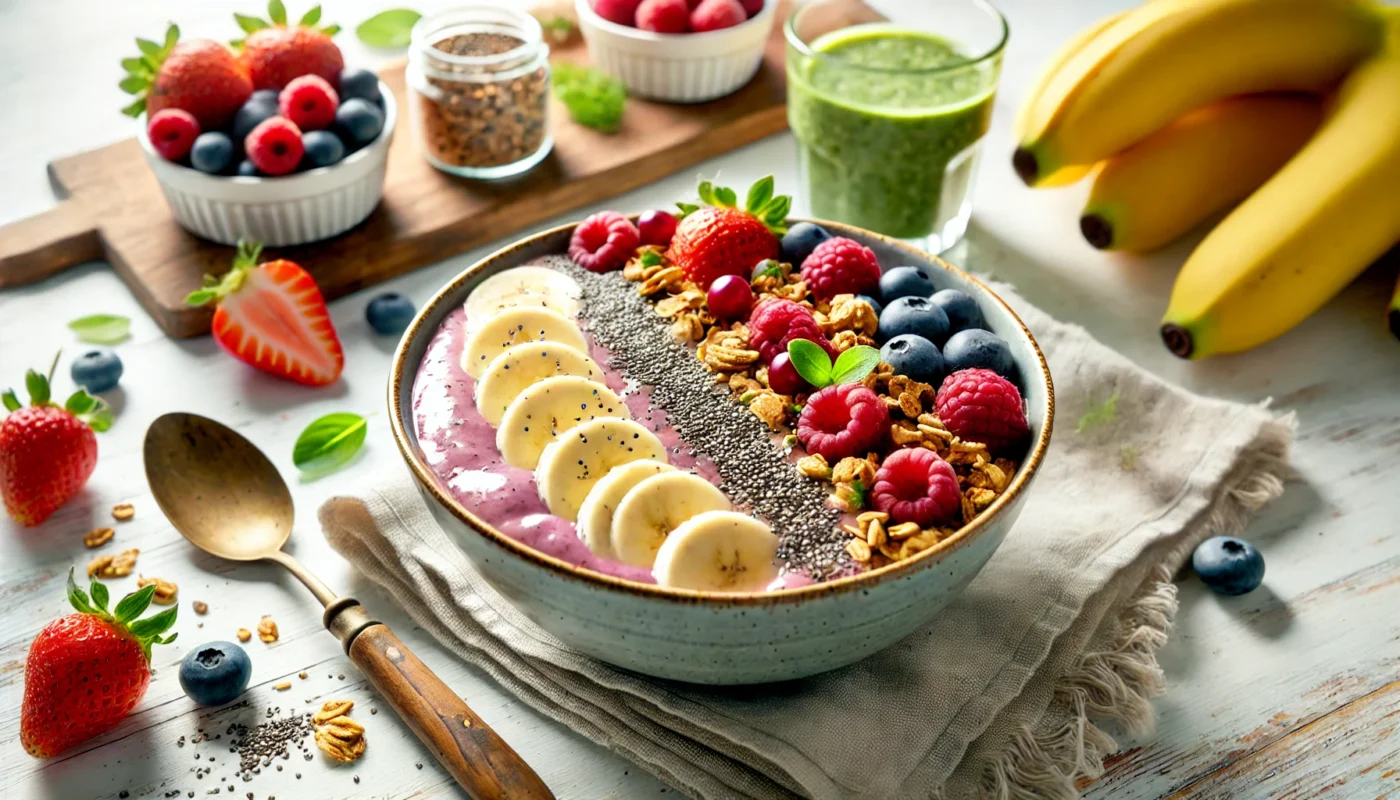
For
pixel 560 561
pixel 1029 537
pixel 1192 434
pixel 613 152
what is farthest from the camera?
pixel 613 152

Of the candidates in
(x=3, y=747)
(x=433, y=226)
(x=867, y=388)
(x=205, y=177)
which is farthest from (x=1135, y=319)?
(x=3, y=747)

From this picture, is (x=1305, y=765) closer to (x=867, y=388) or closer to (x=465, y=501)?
(x=867, y=388)

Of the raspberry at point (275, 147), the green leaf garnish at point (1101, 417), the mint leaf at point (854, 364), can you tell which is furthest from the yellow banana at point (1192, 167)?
the raspberry at point (275, 147)

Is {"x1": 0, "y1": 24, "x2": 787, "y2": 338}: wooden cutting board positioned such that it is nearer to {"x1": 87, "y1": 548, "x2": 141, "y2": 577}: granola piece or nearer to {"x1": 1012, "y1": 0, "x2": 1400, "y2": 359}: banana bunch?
{"x1": 87, "y1": 548, "x2": 141, "y2": 577}: granola piece

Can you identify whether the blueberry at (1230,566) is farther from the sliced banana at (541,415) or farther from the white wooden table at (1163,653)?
the sliced banana at (541,415)

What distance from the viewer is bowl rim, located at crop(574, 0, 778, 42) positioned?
2.50m

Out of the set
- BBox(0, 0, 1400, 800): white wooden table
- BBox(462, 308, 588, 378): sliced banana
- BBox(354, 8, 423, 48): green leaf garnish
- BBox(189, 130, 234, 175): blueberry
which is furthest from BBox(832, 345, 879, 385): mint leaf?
BBox(354, 8, 423, 48): green leaf garnish

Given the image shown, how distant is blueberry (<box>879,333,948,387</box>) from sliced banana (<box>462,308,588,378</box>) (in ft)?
1.27

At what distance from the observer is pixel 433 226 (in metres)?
2.27

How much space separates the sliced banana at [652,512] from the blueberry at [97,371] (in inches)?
40.5

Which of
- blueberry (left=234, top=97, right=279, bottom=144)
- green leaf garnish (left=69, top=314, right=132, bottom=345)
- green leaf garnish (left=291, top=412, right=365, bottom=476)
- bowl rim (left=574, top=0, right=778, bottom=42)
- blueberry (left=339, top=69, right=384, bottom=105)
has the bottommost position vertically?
green leaf garnish (left=291, top=412, right=365, bottom=476)

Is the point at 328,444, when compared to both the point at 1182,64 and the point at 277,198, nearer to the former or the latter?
the point at 277,198

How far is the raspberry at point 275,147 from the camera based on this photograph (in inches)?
82.8

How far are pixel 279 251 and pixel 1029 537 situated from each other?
4.41ft
